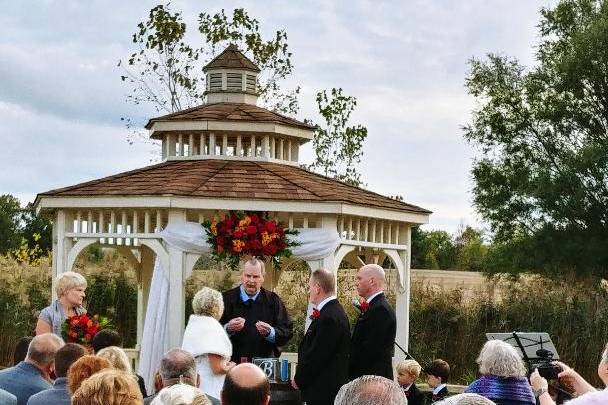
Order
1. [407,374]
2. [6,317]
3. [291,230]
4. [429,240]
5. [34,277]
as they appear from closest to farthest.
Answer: [407,374] → [291,230] → [6,317] → [34,277] → [429,240]

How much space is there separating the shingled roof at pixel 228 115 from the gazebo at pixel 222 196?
2cm

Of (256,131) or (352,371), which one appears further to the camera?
(256,131)

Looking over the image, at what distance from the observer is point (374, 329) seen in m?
10.4

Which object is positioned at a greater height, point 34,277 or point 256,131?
point 256,131

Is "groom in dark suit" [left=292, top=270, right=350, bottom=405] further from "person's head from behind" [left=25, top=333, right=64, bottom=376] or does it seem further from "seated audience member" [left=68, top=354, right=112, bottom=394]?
"seated audience member" [left=68, top=354, right=112, bottom=394]

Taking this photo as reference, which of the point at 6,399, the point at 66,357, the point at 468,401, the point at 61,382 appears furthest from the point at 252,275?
the point at 468,401

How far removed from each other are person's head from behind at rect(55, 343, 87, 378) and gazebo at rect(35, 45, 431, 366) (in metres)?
8.59

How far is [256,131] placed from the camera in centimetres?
1808

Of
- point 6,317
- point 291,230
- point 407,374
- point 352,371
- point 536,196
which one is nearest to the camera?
point 352,371

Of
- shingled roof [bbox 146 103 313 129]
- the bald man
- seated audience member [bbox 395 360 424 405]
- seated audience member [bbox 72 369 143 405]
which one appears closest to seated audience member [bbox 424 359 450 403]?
seated audience member [bbox 395 360 424 405]

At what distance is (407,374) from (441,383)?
51 cm

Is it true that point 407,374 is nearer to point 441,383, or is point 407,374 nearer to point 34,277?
point 441,383

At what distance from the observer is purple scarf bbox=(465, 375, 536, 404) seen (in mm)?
8148

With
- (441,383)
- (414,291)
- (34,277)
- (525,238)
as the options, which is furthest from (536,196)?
(441,383)
